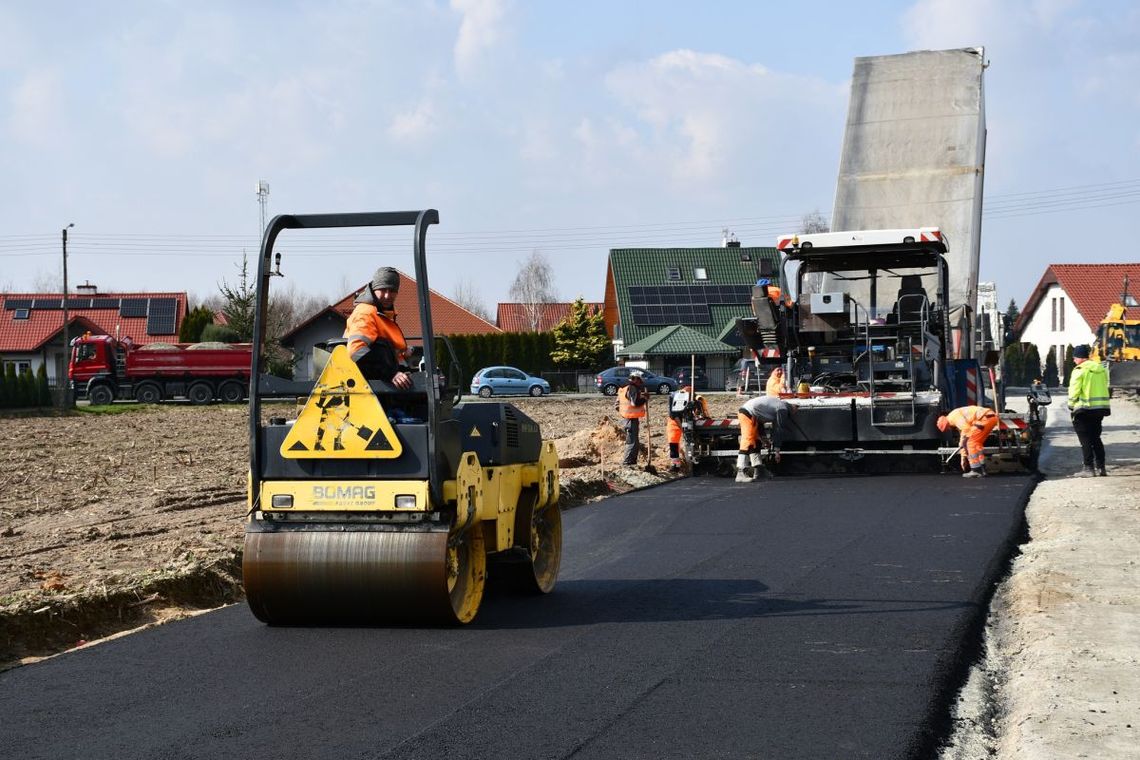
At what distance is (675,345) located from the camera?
55031 mm

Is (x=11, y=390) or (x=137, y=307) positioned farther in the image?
(x=137, y=307)

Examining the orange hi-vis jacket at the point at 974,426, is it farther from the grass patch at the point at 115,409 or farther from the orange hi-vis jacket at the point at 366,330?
the grass patch at the point at 115,409

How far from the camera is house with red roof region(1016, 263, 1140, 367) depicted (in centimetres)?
5956

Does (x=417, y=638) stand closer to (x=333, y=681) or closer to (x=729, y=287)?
(x=333, y=681)

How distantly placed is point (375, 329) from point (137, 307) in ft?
203

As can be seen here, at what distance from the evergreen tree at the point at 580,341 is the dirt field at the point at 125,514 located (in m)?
27.6

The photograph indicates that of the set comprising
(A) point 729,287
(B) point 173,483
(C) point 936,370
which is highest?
(A) point 729,287

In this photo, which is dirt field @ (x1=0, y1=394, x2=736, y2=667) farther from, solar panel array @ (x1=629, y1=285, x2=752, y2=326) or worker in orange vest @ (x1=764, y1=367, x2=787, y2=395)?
solar panel array @ (x1=629, y1=285, x2=752, y2=326)

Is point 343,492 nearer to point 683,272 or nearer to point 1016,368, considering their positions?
point 683,272

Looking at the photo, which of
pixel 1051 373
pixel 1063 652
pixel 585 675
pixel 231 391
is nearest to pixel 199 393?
pixel 231 391

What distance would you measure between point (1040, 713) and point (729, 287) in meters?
55.9

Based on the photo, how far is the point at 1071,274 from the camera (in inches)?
2421

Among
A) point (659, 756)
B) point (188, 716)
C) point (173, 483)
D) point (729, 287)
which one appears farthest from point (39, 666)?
point (729, 287)

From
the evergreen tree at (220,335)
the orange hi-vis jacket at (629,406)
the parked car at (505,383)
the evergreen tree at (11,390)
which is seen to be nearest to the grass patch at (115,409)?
the evergreen tree at (11,390)
